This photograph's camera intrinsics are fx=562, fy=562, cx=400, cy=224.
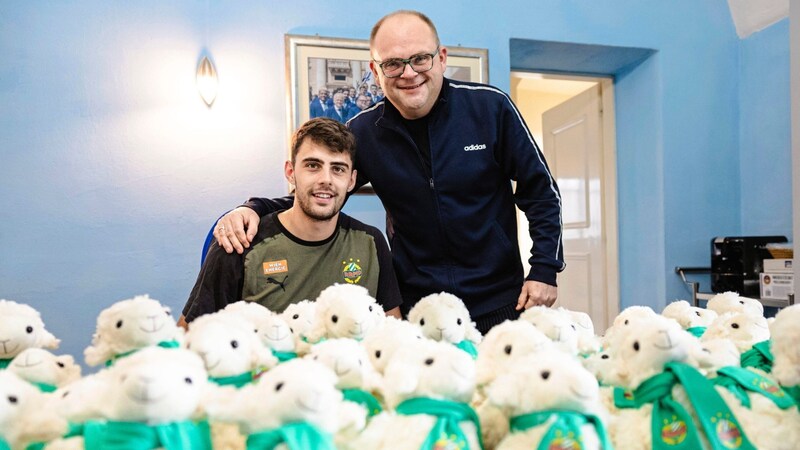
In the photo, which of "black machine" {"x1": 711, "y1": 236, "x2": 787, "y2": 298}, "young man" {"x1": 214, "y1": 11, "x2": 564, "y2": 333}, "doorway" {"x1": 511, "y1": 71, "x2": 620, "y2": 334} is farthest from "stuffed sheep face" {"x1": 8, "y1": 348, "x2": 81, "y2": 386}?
"doorway" {"x1": 511, "y1": 71, "x2": 620, "y2": 334}

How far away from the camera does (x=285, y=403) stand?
490 millimetres

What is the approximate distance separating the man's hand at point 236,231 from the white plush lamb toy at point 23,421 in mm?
781

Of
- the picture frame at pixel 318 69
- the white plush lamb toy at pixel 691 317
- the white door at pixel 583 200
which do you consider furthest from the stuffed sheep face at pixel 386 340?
the white door at pixel 583 200

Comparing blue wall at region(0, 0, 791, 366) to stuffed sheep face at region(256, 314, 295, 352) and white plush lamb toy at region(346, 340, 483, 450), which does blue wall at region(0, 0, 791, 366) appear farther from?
white plush lamb toy at region(346, 340, 483, 450)

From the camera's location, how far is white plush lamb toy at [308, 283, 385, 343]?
77cm

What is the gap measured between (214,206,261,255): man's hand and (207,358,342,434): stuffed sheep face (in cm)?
86

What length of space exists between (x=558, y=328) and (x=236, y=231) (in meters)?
0.87

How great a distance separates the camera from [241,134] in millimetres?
2727

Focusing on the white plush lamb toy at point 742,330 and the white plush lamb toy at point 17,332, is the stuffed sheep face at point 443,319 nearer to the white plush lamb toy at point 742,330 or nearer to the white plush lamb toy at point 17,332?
the white plush lamb toy at point 742,330

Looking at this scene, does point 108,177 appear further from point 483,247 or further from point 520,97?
point 520,97

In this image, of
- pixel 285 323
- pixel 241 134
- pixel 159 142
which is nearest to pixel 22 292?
pixel 159 142

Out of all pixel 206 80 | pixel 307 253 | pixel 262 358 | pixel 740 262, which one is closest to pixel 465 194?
pixel 307 253

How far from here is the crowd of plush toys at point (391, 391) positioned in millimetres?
497

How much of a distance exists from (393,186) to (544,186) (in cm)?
40
